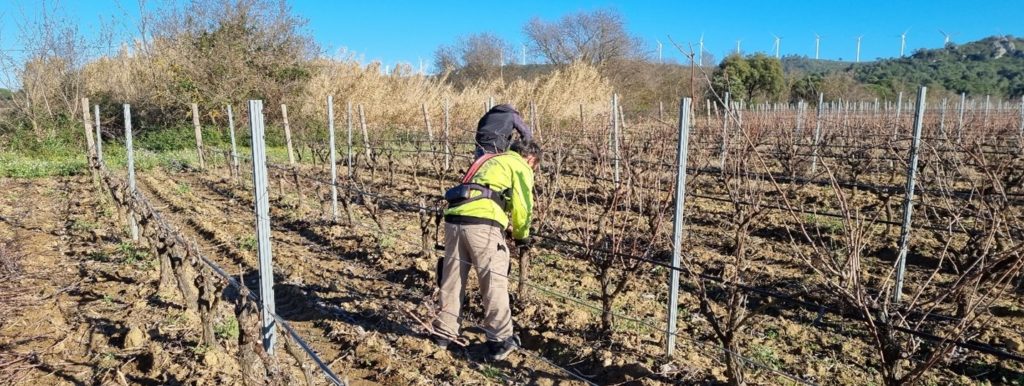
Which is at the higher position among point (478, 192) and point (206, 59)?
point (206, 59)

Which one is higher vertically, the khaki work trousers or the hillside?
the hillside

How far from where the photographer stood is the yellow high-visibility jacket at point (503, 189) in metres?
3.27

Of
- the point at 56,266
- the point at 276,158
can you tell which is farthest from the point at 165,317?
the point at 276,158

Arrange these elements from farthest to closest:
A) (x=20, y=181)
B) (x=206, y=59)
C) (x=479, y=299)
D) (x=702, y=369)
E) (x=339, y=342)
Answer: (x=206, y=59) → (x=20, y=181) → (x=479, y=299) → (x=339, y=342) → (x=702, y=369)

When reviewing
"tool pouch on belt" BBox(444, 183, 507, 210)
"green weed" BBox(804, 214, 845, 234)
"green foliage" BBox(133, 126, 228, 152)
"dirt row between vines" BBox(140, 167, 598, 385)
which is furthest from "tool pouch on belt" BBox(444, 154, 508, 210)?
"green foliage" BBox(133, 126, 228, 152)

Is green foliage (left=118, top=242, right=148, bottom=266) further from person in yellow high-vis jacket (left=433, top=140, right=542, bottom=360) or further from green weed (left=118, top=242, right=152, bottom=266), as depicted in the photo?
person in yellow high-vis jacket (left=433, top=140, right=542, bottom=360)

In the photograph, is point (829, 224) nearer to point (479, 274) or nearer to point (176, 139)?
point (479, 274)

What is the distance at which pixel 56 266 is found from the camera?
193 inches

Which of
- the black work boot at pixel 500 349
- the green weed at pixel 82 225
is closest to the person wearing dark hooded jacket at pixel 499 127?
the black work boot at pixel 500 349

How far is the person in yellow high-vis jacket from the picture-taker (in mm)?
3281

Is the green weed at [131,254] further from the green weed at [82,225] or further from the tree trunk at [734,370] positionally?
the tree trunk at [734,370]

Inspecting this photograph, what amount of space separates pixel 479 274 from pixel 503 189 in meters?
0.46

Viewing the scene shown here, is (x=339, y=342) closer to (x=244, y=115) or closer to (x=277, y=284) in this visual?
(x=277, y=284)

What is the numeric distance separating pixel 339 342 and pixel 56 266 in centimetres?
269
